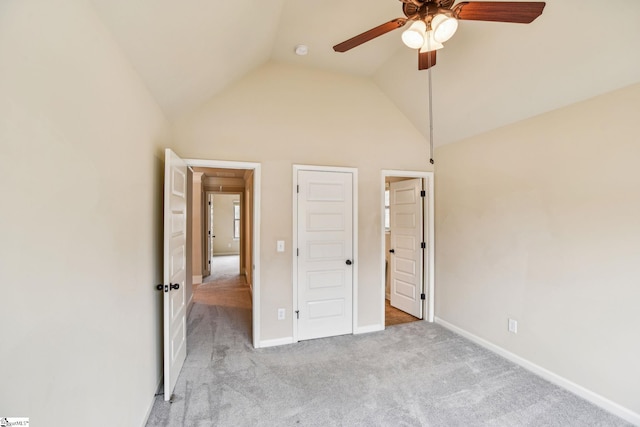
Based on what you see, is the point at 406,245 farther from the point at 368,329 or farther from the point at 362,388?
the point at 362,388

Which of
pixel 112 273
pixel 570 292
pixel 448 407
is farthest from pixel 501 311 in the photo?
pixel 112 273

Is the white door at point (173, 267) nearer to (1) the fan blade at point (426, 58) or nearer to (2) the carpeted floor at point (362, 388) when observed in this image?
(2) the carpeted floor at point (362, 388)

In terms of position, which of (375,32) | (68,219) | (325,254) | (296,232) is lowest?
(325,254)

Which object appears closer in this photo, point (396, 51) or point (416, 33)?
point (416, 33)

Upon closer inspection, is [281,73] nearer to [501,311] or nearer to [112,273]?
[112,273]

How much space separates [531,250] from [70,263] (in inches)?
138

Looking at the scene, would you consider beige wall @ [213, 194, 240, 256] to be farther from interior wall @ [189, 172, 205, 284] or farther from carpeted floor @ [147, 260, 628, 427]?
carpeted floor @ [147, 260, 628, 427]

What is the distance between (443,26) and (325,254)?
2.52m

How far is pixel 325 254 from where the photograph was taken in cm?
347

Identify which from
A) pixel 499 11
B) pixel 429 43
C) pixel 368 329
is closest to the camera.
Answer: pixel 499 11

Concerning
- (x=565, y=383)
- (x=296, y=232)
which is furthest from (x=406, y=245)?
(x=565, y=383)

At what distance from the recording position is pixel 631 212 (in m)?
2.11

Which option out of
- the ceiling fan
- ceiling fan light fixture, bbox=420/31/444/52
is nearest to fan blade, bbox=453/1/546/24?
the ceiling fan

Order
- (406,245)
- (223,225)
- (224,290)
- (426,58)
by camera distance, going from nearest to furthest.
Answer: (426,58)
(406,245)
(224,290)
(223,225)
